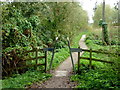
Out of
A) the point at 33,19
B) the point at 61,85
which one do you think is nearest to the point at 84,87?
the point at 61,85

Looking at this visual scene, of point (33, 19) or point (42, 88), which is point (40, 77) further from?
point (33, 19)

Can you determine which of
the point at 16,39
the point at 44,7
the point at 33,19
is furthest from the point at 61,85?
the point at 44,7

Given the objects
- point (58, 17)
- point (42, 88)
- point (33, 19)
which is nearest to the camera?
point (42, 88)

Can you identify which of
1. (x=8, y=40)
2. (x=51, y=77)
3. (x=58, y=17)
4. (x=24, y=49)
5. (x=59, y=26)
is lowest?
(x=51, y=77)

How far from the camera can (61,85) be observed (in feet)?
17.2

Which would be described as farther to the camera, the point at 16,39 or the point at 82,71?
the point at 16,39

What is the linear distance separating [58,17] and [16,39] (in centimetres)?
241

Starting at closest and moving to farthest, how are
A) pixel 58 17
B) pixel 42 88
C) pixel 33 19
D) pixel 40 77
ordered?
pixel 42 88, pixel 40 77, pixel 58 17, pixel 33 19

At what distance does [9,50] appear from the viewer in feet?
21.9

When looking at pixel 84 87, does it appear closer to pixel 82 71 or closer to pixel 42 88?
pixel 42 88

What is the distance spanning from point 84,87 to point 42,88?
142cm

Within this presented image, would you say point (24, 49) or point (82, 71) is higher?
point (24, 49)

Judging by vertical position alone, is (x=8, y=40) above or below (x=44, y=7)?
below

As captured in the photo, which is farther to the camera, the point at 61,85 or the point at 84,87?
the point at 61,85
